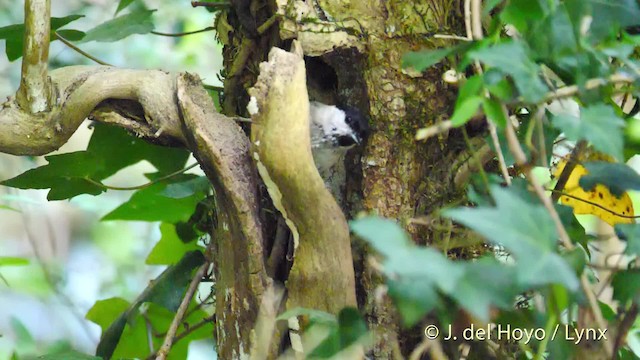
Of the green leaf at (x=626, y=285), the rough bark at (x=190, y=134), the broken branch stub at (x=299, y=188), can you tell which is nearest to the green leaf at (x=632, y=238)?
A: the green leaf at (x=626, y=285)

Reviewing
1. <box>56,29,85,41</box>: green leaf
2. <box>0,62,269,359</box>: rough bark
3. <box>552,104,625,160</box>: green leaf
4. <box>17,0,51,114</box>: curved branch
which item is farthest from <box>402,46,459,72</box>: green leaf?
<box>56,29,85,41</box>: green leaf

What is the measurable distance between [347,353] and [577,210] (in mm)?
533

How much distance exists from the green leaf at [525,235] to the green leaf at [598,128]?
0.11m

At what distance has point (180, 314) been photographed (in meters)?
1.26

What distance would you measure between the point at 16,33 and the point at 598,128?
103 centimetres

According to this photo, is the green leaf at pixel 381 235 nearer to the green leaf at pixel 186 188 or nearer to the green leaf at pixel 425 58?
the green leaf at pixel 425 58

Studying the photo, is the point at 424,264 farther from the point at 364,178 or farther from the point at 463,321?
the point at 364,178

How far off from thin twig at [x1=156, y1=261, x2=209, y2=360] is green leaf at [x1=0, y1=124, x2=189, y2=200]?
23 cm

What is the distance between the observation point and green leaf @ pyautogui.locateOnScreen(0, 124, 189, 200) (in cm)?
123

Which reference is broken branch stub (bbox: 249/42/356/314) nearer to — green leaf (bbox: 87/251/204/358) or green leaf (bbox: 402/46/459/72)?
green leaf (bbox: 402/46/459/72)

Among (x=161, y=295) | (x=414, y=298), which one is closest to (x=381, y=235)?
(x=414, y=298)

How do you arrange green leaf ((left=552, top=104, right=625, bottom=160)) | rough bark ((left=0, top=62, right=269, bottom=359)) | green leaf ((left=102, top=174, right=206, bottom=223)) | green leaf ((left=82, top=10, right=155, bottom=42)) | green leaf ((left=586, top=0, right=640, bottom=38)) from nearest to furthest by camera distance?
green leaf ((left=552, top=104, right=625, bottom=160))
green leaf ((left=586, top=0, right=640, bottom=38))
rough bark ((left=0, top=62, right=269, bottom=359))
green leaf ((left=82, top=10, right=155, bottom=42))
green leaf ((left=102, top=174, right=206, bottom=223))

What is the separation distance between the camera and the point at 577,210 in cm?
116

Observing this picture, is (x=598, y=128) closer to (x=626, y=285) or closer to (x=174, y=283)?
(x=626, y=285)
